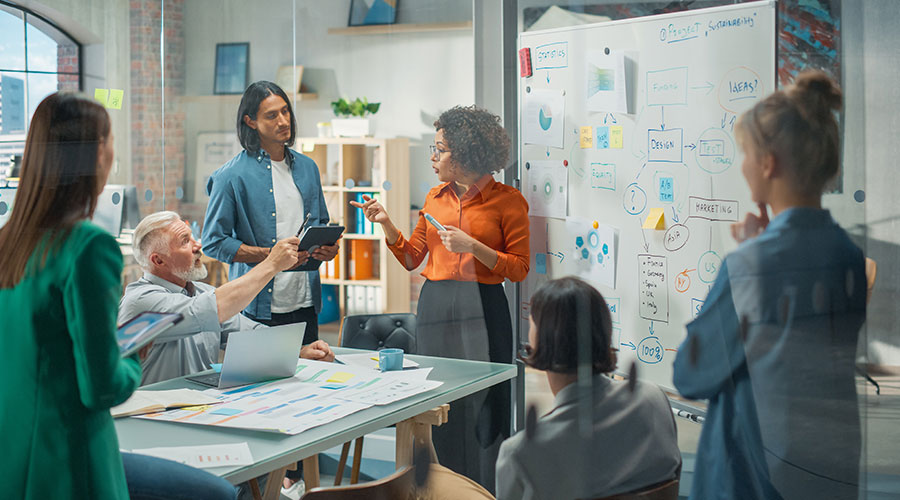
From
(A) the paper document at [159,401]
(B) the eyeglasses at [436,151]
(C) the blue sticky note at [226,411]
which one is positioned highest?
(B) the eyeglasses at [436,151]

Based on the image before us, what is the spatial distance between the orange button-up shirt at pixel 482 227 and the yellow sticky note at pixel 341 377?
0.40 metres

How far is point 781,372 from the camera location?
6.85ft

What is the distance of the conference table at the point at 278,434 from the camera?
1.71m

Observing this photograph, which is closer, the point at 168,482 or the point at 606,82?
the point at 168,482

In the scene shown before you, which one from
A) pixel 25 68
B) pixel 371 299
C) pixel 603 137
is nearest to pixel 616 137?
pixel 603 137

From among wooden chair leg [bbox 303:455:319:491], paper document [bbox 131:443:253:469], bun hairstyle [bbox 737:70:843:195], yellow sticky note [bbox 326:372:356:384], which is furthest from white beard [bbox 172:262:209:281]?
bun hairstyle [bbox 737:70:843:195]

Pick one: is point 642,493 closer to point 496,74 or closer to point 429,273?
point 429,273

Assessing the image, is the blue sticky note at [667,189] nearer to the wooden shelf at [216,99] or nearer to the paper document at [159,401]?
the paper document at [159,401]

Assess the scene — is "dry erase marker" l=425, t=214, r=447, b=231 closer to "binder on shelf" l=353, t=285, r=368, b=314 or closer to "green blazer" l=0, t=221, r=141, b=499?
"binder on shelf" l=353, t=285, r=368, b=314

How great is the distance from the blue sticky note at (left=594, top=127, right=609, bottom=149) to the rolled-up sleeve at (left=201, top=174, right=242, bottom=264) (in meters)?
1.20

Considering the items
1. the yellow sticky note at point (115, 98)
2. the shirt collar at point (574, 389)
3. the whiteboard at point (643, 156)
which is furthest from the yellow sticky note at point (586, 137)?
the yellow sticky note at point (115, 98)

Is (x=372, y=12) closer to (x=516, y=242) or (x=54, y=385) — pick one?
(x=516, y=242)

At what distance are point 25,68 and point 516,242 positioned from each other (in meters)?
1.68

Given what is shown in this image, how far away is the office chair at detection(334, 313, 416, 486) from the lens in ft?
8.24
